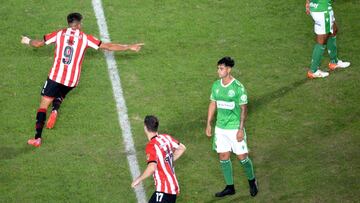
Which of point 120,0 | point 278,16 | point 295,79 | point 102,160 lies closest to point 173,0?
point 120,0

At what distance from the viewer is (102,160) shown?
15.3 m

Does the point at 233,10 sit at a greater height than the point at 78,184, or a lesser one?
greater

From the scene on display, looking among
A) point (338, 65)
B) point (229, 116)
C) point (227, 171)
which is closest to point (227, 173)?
point (227, 171)

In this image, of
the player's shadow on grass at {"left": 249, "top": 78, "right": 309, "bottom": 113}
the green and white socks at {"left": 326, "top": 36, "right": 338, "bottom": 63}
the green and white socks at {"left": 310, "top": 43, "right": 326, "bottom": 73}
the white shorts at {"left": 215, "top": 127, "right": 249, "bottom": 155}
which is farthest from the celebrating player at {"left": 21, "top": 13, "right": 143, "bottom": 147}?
the green and white socks at {"left": 326, "top": 36, "right": 338, "bottom": 63}

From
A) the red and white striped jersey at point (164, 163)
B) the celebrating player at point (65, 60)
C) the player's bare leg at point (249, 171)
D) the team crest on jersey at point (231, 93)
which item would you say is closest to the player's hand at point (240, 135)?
the player's bare leg at point (249, 171)

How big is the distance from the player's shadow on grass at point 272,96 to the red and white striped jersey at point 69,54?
3196 millimetres

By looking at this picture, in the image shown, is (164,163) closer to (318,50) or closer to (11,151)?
(11,151)

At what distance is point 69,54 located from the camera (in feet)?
52.9

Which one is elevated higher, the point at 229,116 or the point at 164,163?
the point at 229,116

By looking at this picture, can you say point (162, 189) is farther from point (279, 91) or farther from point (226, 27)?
point (226, 27)

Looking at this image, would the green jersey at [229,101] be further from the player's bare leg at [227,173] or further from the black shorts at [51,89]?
the black shorts at [51,89]

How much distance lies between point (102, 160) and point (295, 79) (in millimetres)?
4378

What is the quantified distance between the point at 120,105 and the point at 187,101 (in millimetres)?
1260

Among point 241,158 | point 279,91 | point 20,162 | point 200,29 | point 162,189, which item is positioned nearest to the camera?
point 162,189
